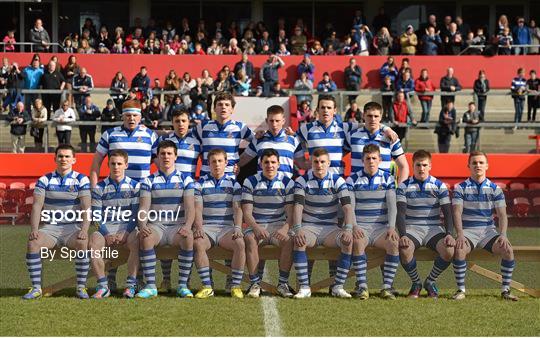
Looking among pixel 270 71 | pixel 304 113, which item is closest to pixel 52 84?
pixel 270 71

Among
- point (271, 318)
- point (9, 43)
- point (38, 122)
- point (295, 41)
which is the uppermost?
point (295, 41)

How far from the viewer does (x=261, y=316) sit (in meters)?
10.0

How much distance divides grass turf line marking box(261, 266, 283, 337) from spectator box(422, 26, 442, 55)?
19797 millimetres

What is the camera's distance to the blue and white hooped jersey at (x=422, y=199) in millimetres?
11242

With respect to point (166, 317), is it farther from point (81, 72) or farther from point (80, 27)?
point (80, 27)

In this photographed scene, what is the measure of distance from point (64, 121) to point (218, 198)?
12094 millimetres

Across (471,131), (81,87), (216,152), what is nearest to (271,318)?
(216,152)

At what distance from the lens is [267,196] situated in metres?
11.2

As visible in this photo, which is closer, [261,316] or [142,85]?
[261,316]

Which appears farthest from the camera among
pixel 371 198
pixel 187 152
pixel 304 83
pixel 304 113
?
pixel 304 83

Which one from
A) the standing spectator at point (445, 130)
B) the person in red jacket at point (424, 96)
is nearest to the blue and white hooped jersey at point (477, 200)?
the standing spectator at point (445, 130)

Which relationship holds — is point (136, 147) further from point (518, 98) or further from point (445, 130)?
point (518, 98)

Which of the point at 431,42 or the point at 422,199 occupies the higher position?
the point at 431,42

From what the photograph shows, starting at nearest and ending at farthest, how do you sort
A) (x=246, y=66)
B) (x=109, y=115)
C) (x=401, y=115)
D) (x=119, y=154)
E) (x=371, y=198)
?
(x=119, y=154)
(x=371, y=198)
(x=109, y=115)
(x=401, y=115)
(x=246, y=66)
